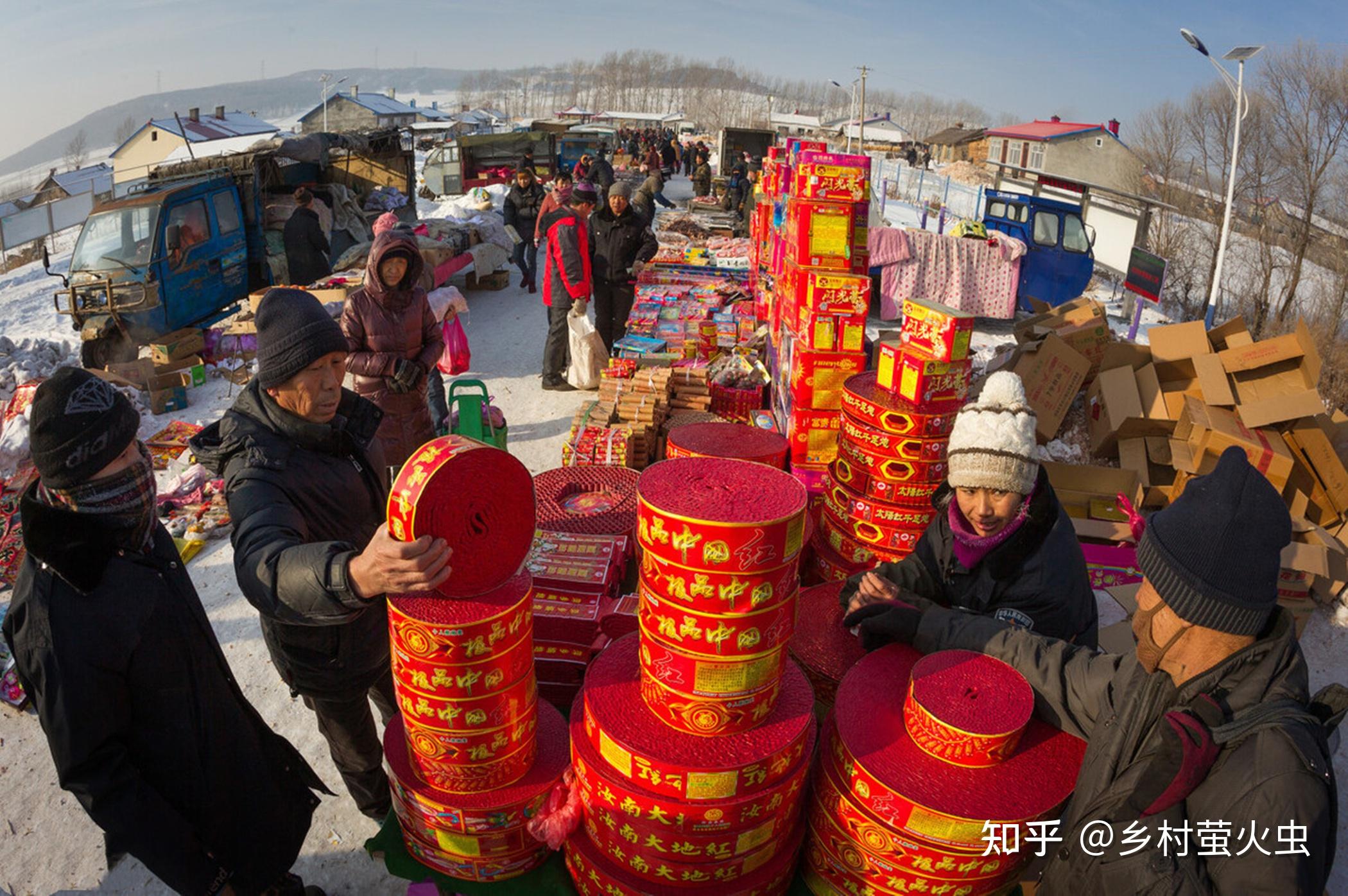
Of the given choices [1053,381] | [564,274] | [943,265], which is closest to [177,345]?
[564,274]

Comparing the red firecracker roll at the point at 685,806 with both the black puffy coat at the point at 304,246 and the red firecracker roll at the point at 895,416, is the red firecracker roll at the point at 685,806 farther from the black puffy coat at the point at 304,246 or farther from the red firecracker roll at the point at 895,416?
the black puffy coat at the point at 304,246

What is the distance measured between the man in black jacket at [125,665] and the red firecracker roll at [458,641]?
25.5 inches

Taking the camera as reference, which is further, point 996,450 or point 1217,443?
point 1217,443

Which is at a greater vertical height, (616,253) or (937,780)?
(616,253)

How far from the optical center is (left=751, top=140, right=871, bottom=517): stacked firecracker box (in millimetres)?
4340

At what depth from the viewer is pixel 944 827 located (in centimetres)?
177

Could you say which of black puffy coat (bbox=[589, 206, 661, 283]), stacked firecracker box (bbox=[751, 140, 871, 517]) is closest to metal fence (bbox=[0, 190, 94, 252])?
black puffy coat (bbox=[589, 206, 661, 283])

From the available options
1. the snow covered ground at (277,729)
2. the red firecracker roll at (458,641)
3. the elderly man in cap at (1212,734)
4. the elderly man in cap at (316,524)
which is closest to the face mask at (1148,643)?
the elderly man in cap at (1212,734)

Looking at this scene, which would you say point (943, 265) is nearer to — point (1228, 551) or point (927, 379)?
point (927, 379)

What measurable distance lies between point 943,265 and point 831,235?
8386 mm

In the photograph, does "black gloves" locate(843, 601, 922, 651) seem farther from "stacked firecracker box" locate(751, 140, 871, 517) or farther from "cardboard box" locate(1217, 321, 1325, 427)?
"cardboard box" locate(1217, 321, 1325, 427)

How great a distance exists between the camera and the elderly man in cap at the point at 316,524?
5.41 ft

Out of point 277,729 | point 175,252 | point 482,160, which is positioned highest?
point 482,160

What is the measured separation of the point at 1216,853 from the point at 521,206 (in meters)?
12.1
